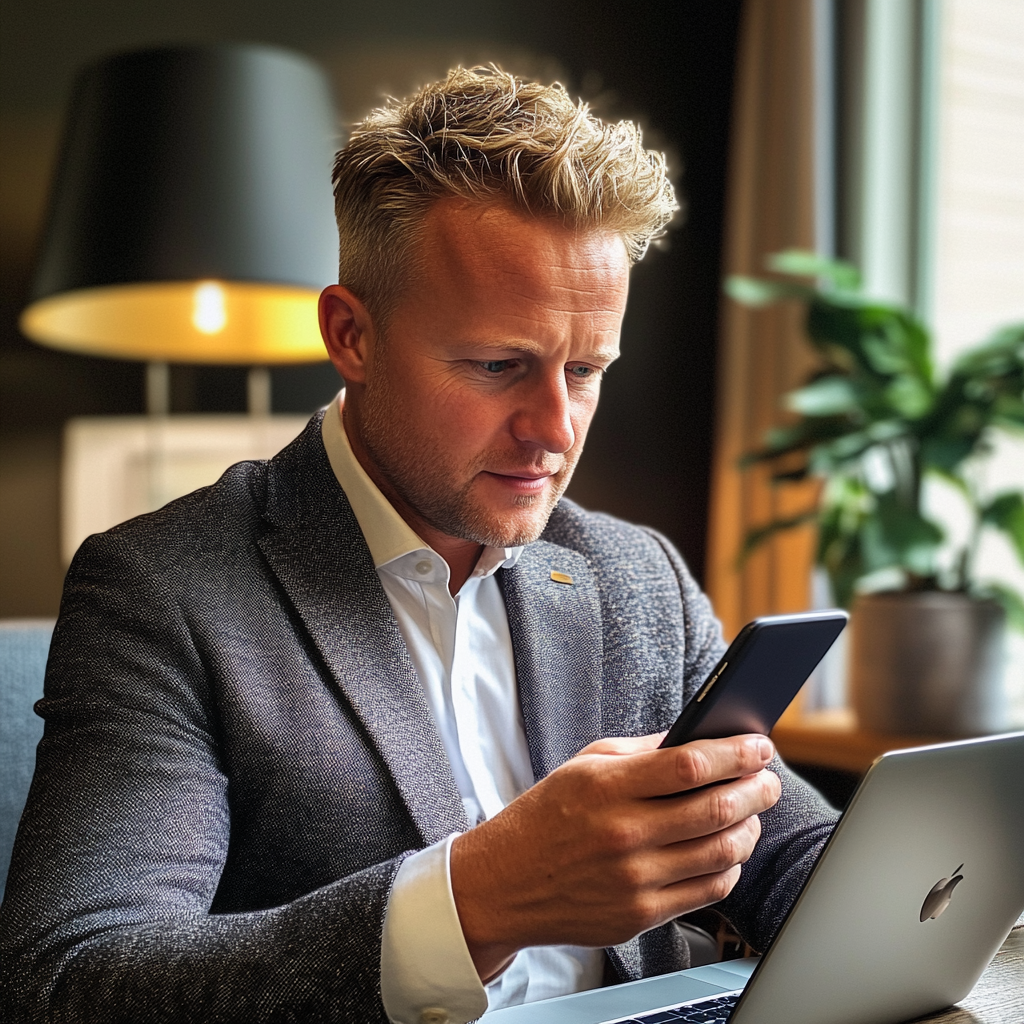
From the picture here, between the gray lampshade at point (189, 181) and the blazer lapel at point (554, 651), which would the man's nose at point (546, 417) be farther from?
the gray lampshade at point (189, 181)

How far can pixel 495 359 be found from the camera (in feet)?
3.51

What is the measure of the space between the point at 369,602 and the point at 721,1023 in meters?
0.47

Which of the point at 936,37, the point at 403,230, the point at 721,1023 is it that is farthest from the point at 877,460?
the point at 721,1023

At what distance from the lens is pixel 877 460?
115 inches

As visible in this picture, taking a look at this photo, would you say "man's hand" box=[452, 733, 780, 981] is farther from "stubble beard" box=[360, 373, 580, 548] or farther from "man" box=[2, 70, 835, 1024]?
"stubble beard" box=[360, 373, 580, 548]

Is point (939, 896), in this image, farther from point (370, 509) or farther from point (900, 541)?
point (900, 541)

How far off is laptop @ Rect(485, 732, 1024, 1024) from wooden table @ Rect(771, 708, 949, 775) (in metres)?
1.50

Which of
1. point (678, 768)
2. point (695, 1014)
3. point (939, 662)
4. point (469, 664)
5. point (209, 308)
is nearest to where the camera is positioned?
point (678, 768)

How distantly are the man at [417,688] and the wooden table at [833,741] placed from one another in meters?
1.16

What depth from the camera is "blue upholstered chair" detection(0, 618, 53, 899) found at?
114 cm

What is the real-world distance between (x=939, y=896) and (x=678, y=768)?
0.78 ft

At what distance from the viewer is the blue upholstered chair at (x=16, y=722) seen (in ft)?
3.75

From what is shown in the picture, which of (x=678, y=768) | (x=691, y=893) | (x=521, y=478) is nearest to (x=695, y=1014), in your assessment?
(x=691, y=893)

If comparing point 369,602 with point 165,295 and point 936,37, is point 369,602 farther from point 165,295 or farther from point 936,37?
point 936,37
